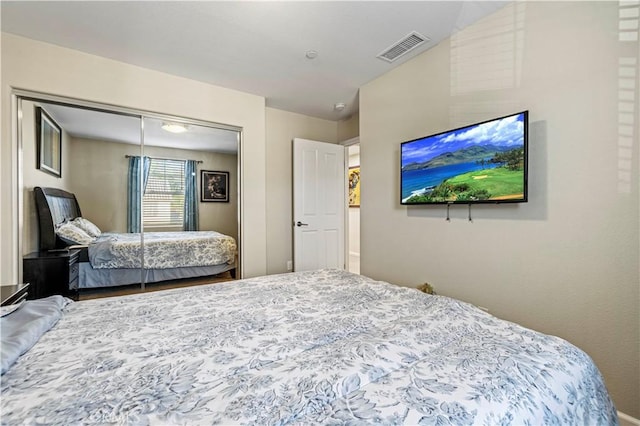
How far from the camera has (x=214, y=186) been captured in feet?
11.1

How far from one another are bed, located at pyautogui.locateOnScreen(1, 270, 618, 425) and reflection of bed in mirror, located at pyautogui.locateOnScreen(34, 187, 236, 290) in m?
1.62

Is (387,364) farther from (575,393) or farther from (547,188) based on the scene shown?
(547,188)

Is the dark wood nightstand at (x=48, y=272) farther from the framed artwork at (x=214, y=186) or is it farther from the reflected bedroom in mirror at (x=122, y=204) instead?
the framed artwork at (x=214, y=186)

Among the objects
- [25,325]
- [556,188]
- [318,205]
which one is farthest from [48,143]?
[556,188]

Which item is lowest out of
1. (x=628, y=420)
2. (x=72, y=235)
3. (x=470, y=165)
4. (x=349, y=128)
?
(x=628, y=420)

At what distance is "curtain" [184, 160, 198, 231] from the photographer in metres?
3.21

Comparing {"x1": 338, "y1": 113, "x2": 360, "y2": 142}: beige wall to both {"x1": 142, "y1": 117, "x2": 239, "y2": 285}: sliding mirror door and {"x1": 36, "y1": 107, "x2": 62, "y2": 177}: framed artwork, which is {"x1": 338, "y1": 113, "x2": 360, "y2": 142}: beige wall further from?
{"x1": 36, "y1": 107, "x2": 62, "y2": 177}: framed artwork

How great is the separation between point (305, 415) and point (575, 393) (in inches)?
35.5

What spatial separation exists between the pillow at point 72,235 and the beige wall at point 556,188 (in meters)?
3.20

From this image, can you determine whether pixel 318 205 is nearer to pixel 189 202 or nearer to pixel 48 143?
pixel 189 202

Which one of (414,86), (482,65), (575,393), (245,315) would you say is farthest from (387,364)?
(414,86)

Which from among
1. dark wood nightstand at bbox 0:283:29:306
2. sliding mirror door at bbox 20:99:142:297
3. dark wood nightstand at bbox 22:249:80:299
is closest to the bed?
dark wood nightstand at bbox 0:283:29:306

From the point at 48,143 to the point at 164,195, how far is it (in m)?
1.04

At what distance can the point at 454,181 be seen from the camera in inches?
87.2
